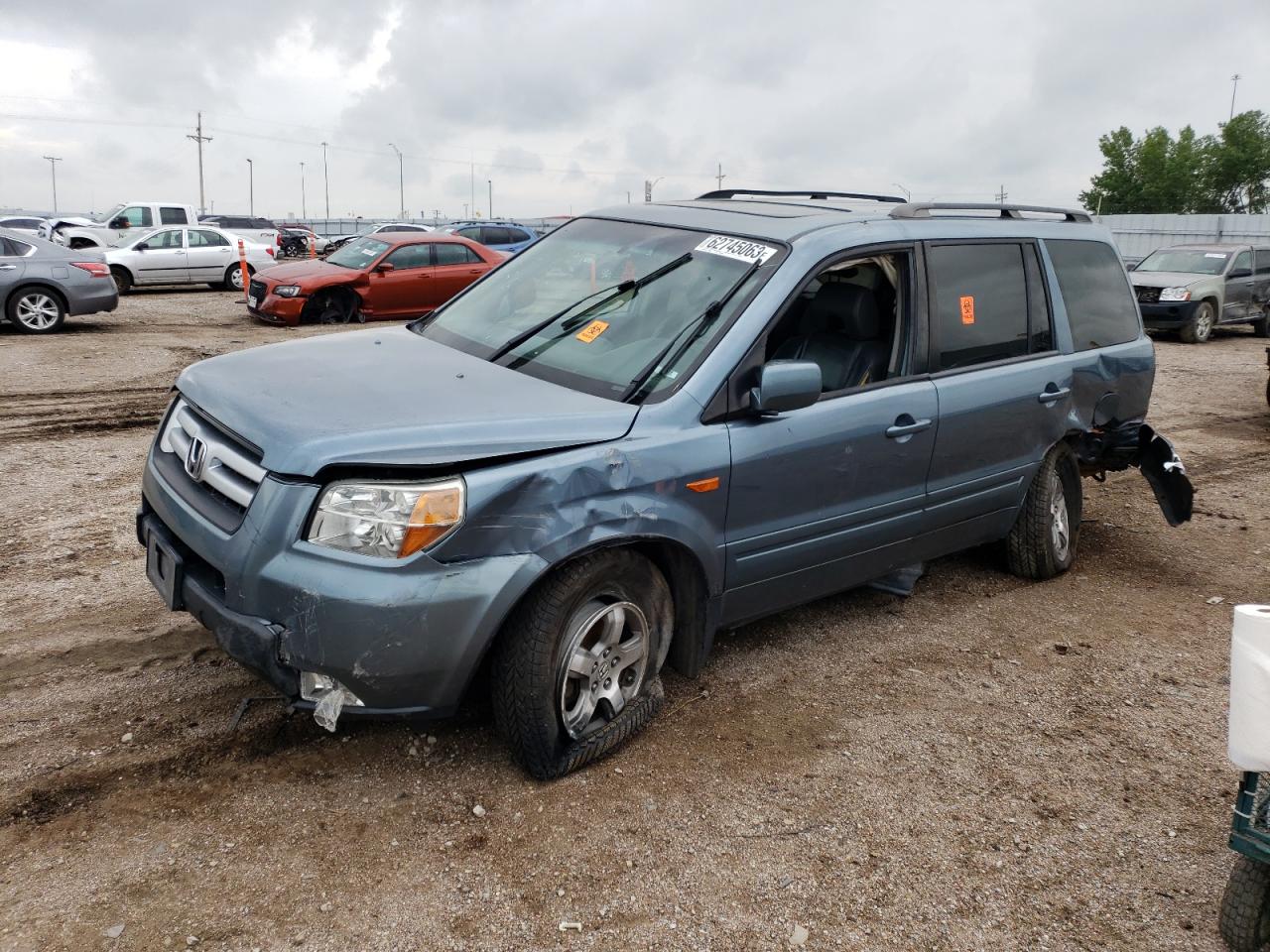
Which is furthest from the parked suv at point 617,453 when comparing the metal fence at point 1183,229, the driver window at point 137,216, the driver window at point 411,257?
the metal fence at point 1183,229

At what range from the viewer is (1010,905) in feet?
9.92

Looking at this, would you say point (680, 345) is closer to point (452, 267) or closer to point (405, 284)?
point (405, 284)

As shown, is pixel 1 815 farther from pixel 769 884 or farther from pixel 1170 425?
pixel 1170 425

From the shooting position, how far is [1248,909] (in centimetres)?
279

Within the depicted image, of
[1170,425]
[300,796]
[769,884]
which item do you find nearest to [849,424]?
[769,884]

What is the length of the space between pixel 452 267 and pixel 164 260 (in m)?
7.73

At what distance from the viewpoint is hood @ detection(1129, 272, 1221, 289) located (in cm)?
1736

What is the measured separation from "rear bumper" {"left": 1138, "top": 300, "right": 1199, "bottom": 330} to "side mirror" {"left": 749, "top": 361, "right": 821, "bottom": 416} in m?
15.6

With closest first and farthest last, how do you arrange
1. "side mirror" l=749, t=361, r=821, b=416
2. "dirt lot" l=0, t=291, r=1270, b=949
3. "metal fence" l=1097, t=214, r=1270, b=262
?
"dirt lot" l=0, t=291, r=1270, b=949 < "side mirror" l=749, t=361, r=821, b=416 < "metal fence" l=1097, t=214, r=1270, b=262

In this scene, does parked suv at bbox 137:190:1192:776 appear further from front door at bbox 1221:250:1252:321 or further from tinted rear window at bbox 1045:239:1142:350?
front door at bbox 1221:250:1252:321

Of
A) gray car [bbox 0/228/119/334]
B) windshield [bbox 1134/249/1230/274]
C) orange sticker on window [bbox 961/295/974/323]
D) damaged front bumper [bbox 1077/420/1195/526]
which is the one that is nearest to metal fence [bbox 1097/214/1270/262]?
windshield [bbox 1134/249/1230/274]

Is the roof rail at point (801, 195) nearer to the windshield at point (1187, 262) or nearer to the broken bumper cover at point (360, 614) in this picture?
the broken bumper cover at point (360, 614)

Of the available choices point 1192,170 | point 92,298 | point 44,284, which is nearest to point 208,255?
point 92,298

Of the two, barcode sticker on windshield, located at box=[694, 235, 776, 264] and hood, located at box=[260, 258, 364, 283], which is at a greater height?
hood, located at box=[260, 258, 364, 283]
